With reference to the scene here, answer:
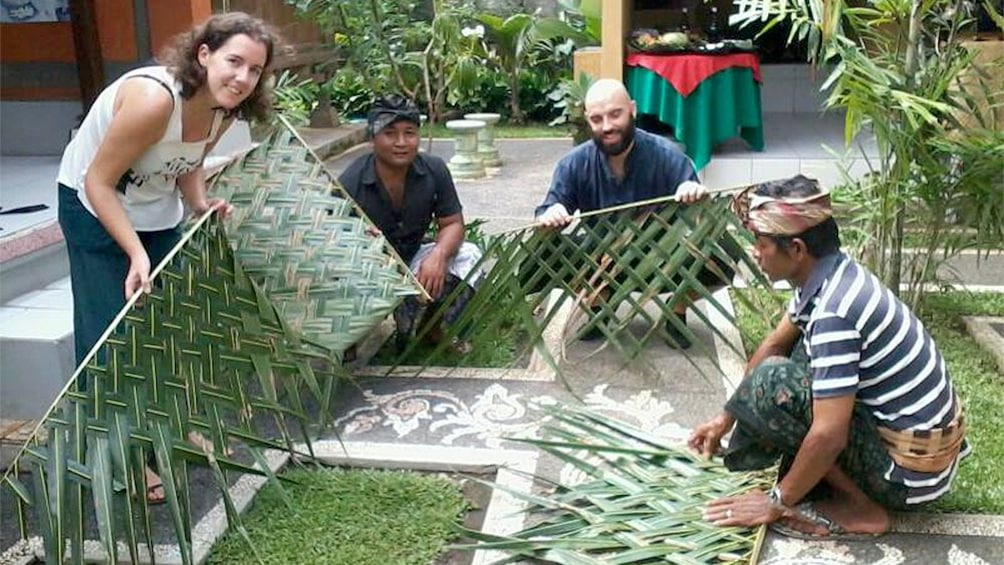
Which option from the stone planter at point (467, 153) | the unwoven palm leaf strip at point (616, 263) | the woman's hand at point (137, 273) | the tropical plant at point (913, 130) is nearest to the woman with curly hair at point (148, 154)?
the woman's hand at point (137, 273)

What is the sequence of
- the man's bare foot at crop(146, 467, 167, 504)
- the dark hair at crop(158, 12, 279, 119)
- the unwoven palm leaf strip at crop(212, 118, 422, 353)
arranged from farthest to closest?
the unwoven palm leaf strip at crop(212, 118, 422, 353) < the man's bare foot at crop(146, 467, 167, 504) < the dark hair at crop(158, 12, 279, 119)

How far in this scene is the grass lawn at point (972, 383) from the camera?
8.61 ft

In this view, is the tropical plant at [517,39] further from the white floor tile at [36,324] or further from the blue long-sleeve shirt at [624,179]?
the white floor tile at [36,324]

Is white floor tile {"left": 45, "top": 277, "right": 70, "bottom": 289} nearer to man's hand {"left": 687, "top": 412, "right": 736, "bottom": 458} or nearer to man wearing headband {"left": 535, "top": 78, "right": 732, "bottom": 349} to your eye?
man wearing headband {"left": 535, "top": 78, "right": 732, "bottom": 349}

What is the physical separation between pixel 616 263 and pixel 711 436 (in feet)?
2.16

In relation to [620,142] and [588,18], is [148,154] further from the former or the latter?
[588,18]

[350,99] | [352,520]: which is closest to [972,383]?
[352,520]

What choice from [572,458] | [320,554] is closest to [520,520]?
[572,458]

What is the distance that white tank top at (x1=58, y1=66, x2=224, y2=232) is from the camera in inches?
97.6

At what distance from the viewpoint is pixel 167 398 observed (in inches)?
85.7

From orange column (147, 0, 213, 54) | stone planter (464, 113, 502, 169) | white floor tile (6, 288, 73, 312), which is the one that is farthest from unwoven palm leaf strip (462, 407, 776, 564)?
stone planter (464, 113, 502, 169)

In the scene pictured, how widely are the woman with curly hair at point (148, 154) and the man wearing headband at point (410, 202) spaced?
3.15 ft

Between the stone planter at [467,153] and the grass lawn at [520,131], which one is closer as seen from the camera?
the stone planter at [467,153]

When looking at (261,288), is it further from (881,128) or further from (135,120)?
(881,128)
